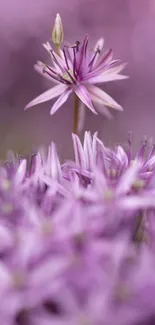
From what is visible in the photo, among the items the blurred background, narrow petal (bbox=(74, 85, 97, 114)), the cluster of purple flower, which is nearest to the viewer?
the cluster of purple flower

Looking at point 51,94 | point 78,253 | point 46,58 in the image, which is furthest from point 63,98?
point 46,58

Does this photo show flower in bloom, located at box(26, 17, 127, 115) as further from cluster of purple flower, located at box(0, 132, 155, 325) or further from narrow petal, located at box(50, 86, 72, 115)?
cluster of purple flower, located at box(0, 132, 155, 325)

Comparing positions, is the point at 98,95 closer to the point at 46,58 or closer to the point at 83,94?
the point at 83,94

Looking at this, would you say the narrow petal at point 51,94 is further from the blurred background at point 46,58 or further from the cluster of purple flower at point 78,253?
the blurred background at point 46,58

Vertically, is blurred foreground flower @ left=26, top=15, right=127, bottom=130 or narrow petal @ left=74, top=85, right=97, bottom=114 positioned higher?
blurred foreground flower @ left=26, top=15, right=127, bottom=130

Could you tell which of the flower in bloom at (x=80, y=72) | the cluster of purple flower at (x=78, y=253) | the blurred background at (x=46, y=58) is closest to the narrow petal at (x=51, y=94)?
the flower in bloom at (x=80, y=72)

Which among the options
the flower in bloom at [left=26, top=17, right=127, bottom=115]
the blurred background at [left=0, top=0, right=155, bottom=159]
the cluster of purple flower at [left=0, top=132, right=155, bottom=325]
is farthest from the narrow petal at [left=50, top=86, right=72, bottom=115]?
the blurred background at [left=0, top=0, right=155, bottom=159]
